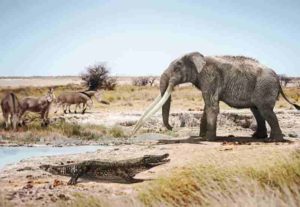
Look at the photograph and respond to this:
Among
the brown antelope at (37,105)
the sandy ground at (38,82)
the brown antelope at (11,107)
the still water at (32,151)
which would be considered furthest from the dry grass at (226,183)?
the sandy ground at (38,82)

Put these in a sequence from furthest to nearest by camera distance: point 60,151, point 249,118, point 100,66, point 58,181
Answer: point 100,66, point 249,118, point 60,151, point 58,181

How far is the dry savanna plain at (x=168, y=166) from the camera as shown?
6.53 m

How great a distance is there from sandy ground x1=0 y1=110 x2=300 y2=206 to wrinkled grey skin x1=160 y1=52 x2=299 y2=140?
720mm

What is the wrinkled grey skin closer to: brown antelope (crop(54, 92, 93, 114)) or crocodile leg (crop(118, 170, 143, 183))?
crocodile leg (crop(118, 170, 143, 183))

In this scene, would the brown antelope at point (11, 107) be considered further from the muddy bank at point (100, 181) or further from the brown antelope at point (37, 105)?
the muddy bank at point (100, 181)

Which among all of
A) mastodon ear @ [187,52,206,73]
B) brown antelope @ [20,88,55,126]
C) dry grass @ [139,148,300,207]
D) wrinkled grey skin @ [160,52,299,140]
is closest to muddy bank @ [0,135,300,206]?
dry grass @ [139,148,300,207]

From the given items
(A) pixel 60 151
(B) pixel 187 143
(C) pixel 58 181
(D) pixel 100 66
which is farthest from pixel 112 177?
(D) pixel 100 66

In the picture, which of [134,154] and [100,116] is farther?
[100,116]

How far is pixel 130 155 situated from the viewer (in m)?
12.8

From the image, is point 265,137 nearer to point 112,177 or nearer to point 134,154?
point 134,154

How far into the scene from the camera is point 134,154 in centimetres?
1297

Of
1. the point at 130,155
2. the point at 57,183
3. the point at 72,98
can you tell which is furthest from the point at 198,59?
the point at 72,98

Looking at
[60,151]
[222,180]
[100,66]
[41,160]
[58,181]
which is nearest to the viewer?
[222,180]

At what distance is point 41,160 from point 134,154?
1964mm
